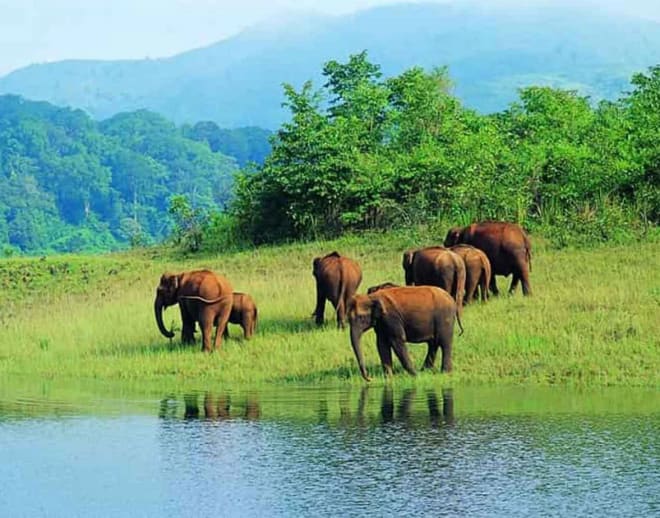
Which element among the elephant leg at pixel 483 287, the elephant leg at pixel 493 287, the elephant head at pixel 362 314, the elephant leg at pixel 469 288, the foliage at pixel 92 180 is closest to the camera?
the elephant head at pixel 362 314

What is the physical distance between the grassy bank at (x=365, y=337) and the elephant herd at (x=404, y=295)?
0.34 metres

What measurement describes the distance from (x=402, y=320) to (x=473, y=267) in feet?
12.7

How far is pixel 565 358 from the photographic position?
18125 mm

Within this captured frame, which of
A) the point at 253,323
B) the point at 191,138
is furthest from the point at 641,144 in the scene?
the point at 191,138

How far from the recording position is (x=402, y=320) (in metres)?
17.5

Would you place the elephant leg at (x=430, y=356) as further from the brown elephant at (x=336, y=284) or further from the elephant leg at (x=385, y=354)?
the brown elephant at (x=336, y=284)

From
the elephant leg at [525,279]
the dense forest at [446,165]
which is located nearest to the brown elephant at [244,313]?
the elephant leg at [525,279]

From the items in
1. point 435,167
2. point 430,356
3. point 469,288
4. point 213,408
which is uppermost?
point 435,167

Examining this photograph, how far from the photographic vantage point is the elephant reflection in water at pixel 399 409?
1500cm

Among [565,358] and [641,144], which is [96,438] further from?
[641,144]

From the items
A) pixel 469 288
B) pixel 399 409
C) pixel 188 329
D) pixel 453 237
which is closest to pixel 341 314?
→ pixel 469 288

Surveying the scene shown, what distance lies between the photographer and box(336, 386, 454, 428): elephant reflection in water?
15.0m

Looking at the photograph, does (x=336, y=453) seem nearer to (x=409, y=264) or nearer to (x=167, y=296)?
(x=409, y=264)

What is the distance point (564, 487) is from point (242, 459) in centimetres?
317
